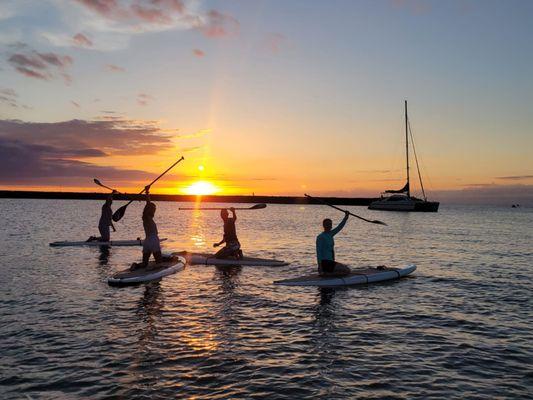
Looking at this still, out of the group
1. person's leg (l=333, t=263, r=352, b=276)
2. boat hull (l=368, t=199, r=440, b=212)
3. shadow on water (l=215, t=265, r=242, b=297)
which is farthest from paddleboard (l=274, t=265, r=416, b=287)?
boat hull (l=368, t=199, r=440, b=212)

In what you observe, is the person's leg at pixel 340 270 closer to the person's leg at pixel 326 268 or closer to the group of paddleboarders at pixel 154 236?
the person's leg at pixel 326 268

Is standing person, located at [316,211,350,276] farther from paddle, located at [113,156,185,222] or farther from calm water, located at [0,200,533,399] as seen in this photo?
paddle, located at [113,156,185,222]

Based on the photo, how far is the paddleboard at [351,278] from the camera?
59.1 ft

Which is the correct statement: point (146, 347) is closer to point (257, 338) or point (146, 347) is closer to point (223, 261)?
point (257, 338)

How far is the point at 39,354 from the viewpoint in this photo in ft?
33.5

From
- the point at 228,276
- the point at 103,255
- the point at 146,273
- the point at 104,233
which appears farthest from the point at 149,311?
the point at 104,233

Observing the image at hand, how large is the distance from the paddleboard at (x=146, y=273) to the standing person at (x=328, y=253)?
22.9 ft

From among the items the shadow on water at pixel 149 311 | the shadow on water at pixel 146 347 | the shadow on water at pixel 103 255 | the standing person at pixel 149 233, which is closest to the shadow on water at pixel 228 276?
the shadow on water at pixel 149 311

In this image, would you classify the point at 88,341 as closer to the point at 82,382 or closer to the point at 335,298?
the point at 82,382

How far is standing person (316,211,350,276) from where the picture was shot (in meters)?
17.4

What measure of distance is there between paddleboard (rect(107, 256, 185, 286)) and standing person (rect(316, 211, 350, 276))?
22.9 feet

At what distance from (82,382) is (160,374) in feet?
4.94

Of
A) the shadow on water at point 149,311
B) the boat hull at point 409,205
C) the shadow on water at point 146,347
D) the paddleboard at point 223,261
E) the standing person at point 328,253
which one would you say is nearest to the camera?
the shadow on water at point 146,347

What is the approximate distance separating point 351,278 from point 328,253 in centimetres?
167
